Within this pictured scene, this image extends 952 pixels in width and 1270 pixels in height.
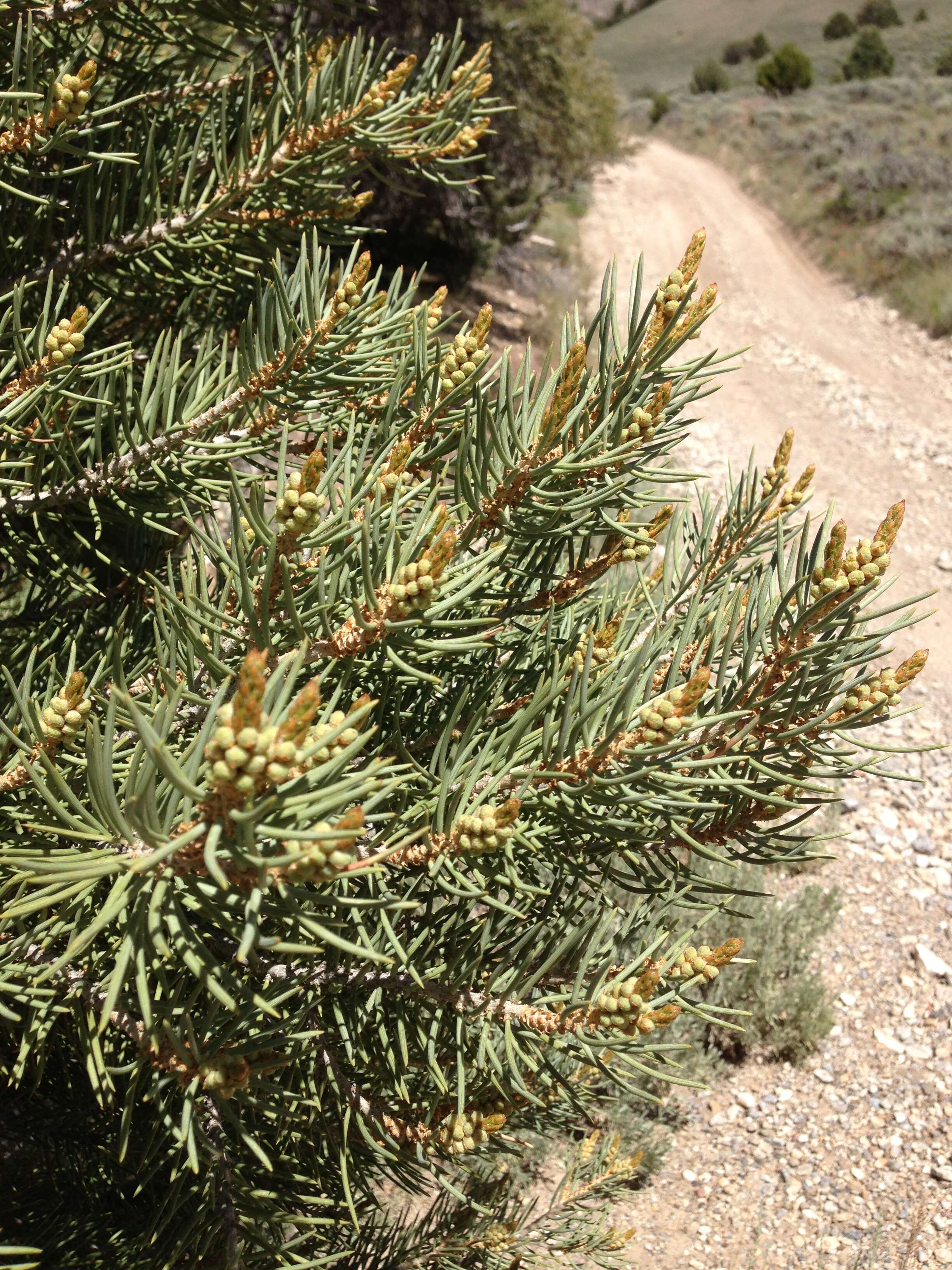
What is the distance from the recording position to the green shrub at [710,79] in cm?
3625

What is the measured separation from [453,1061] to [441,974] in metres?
0.16

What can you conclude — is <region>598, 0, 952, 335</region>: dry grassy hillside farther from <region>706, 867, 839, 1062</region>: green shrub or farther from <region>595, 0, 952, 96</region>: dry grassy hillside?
<region>706, 867, 839, 1062</region>: green shrub

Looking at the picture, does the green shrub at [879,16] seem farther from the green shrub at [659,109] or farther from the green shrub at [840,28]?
the green shrub at [659,109]

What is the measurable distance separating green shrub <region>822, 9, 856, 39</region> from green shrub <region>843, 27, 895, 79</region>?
1451cm

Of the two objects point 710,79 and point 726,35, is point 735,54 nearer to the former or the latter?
point 710,79

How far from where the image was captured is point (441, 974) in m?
0.98

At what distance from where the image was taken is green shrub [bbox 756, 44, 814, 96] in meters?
30.7

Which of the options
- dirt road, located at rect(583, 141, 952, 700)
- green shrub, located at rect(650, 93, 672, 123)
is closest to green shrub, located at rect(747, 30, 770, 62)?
green shrub, located at rect(650, 93, 672, 123)

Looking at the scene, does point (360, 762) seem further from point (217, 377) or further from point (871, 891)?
point (871, 891)

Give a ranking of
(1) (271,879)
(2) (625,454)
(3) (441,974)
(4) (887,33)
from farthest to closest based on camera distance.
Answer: (4) (887,33), (3) (441,974), (2) (625,454), (1) (271,879)

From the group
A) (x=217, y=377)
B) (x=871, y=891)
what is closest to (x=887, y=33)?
(x=871, y=891)

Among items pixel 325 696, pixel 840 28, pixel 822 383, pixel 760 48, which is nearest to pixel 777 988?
pixel 325 696

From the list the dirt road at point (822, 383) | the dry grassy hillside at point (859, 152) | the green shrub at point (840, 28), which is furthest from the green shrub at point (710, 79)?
the dirt road at point (822, 383)

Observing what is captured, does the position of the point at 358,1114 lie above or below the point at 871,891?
above
